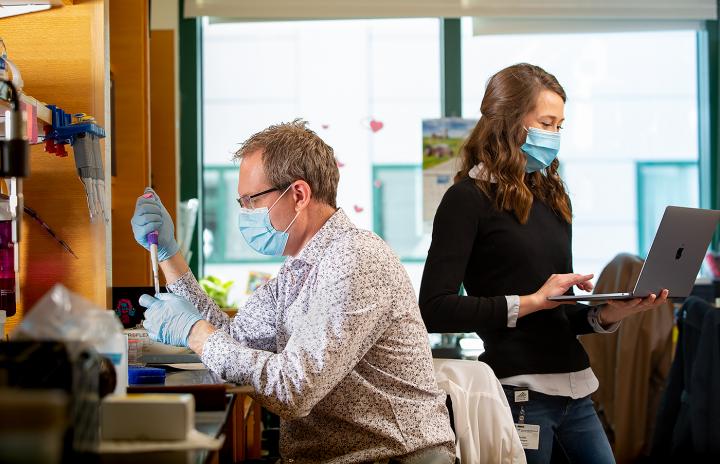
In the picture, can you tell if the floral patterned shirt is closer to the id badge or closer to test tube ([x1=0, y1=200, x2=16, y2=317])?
the id badge

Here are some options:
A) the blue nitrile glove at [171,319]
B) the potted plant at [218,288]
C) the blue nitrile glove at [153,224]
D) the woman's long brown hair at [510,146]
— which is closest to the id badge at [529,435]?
the woman's long brown hair at [510,146]

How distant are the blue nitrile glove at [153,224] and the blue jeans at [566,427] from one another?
2.74 feet

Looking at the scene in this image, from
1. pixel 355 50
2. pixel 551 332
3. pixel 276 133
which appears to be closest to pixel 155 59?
pixel 355 50

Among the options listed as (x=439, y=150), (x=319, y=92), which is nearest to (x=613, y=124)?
(x=439, y=150)

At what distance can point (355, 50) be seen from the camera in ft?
14.9

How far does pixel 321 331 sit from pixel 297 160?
16.0 inches

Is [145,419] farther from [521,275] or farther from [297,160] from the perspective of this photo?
[521,275]

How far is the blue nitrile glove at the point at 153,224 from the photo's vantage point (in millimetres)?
1992

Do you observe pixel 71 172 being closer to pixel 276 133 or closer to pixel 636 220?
pixel 276 133

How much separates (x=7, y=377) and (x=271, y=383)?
62 cm

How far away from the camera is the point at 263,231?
181cm

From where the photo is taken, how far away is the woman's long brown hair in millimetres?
1930

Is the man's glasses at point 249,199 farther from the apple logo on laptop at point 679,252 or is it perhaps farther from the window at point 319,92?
the window at point 319,92

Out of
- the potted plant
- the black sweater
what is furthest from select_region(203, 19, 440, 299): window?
the black sweater
